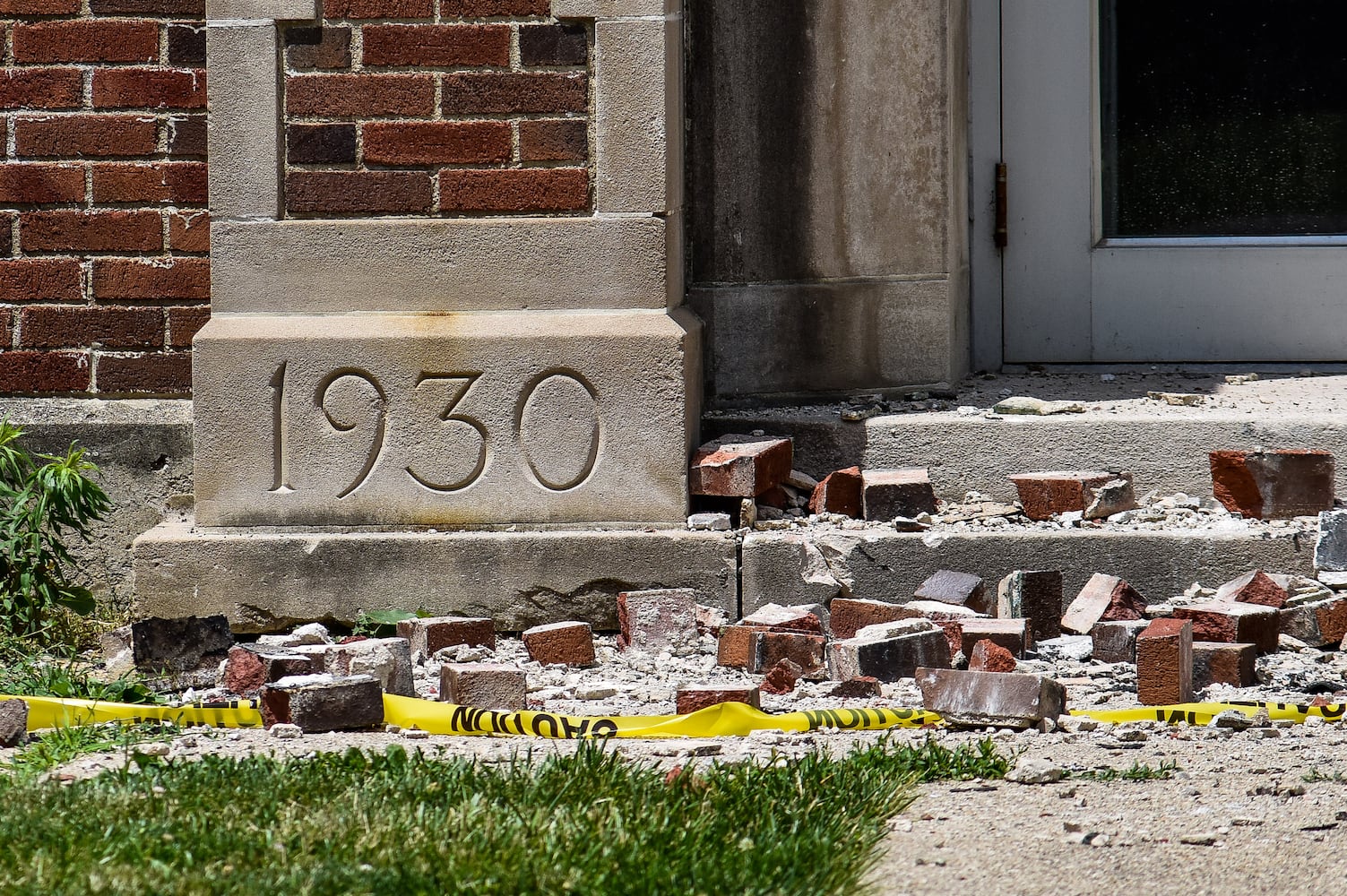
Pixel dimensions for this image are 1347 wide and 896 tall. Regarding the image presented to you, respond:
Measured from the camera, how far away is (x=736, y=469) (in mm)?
3869

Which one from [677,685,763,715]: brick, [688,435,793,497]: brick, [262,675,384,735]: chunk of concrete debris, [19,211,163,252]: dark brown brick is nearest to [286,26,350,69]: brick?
[19,211,163,252]: dark brown brick

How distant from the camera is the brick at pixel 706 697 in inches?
120

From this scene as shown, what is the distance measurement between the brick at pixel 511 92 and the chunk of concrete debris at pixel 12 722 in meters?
1.78

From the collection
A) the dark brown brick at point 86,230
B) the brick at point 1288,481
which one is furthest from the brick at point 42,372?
the brick at point 1288,481

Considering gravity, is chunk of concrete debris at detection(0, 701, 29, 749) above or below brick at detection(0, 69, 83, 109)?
below

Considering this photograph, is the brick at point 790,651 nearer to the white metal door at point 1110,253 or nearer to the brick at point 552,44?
the brick at point 552,44

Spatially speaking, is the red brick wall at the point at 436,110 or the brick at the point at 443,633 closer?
the brick at the point at 443,633

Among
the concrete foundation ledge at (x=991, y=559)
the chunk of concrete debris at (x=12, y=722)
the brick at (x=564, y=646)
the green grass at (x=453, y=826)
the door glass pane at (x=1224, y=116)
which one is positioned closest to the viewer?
the green grass at (x=453, y=826)

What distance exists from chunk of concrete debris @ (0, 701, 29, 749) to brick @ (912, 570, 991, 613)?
2.06 metres

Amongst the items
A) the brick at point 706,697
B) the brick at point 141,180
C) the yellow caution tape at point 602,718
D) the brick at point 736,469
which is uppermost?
the brick at point 141,180

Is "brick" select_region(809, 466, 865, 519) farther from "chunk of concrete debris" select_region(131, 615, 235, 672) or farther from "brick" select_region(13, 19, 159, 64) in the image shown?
"brick" select_region(13, 19, 159, 64)

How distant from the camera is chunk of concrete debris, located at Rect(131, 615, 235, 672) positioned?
11.4 ft

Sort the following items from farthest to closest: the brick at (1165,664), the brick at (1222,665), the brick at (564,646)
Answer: the brick at (564,646) < the brick at (1222,665) < the brick at (1165,664)

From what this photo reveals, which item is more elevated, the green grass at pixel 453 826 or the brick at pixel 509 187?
the brick at pixel 509 187
